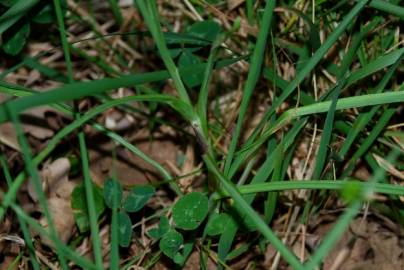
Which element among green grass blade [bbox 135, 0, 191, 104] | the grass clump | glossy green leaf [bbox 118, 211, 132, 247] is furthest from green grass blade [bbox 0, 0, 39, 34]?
glossy green leaf [bbox 118, 211, 132, 247]

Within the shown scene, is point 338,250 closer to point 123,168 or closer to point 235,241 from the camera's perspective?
point 235,241

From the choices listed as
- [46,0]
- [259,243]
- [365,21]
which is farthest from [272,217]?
[46,0]

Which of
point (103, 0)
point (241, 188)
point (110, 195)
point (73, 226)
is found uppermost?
point (103, 0)

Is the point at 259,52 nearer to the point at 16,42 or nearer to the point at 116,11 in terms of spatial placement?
the point at 116,11

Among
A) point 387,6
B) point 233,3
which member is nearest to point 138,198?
point 233,3

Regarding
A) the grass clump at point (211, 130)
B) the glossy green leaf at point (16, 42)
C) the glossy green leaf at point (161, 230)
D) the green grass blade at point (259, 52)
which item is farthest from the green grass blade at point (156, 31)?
the glossy green leaf at point (16, 42)

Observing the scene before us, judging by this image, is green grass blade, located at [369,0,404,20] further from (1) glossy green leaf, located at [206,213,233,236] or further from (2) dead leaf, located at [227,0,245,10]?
(1) glossy green leaf, located at [206,213,233,236]
